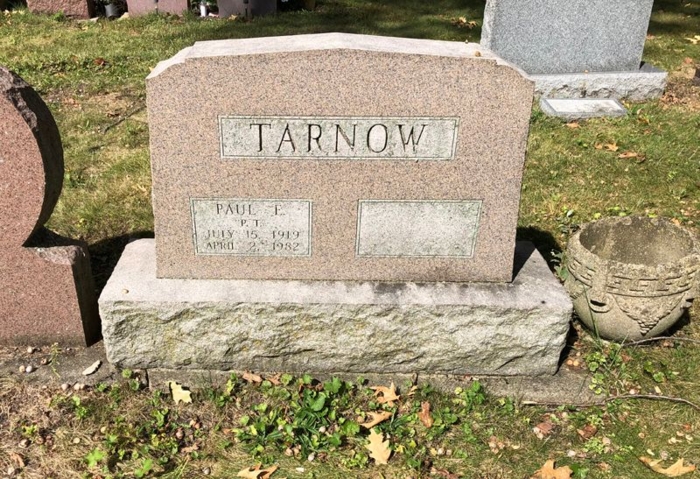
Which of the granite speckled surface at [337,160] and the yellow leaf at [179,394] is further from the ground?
the granite speckled surface at [337,160]

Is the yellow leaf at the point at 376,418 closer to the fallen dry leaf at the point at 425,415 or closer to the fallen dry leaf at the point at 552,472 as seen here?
the fallen dry leaf at the point at 425,415

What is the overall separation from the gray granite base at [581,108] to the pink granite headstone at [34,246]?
4946 mm

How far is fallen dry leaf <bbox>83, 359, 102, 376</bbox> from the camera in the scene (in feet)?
10.8

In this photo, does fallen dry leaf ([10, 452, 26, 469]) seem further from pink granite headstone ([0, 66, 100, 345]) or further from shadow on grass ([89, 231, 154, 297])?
shadow on grass ([89, 231, 154, 297])

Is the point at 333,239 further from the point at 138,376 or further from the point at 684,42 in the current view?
the point at 684,42

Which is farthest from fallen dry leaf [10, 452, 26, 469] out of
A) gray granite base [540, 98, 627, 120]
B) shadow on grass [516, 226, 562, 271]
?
gray granite base [540, 98, 627, 120]

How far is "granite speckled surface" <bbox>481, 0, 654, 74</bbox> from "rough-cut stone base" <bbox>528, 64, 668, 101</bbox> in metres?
0.15

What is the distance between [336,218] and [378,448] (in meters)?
1.09

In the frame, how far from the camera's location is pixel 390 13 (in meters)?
10.6

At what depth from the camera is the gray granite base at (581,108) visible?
661 cm

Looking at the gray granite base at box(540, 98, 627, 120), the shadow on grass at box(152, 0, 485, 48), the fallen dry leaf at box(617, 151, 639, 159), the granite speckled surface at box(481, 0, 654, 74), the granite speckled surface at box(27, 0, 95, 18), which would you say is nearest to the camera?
the fallen dry leaf at box(617, 151, 639, 159)

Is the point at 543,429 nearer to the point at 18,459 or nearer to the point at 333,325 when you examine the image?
the point at 333,325

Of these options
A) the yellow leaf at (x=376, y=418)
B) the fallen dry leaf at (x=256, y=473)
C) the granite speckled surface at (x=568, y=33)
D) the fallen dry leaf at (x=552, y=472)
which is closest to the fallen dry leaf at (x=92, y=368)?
the fallen dry leaf at (x=256, y=473)

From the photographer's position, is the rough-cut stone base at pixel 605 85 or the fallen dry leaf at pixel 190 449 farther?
the rough-cut stone base at pixel 605 85
